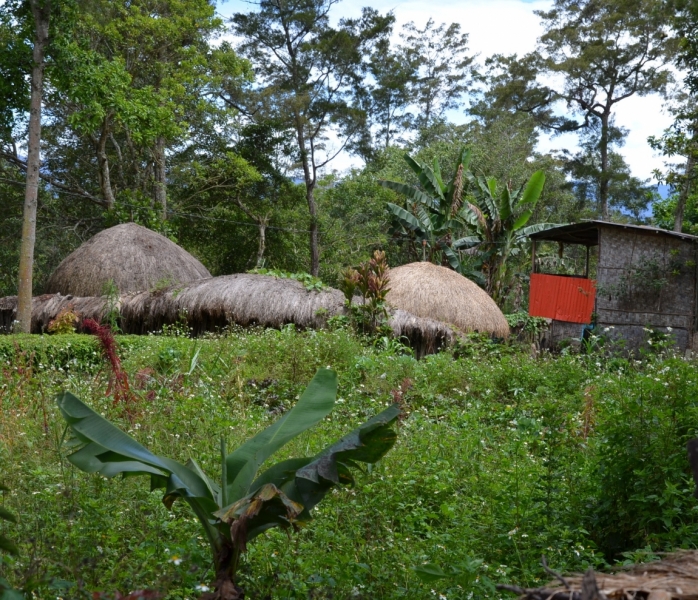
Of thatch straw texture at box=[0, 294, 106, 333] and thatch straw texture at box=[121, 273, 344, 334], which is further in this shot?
thatch straw texture at box=[0, 294, 106, 333]

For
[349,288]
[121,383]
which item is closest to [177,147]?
[349,288]

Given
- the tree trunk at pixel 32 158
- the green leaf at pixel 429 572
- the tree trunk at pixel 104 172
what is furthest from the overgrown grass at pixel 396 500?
the tree trunk at pixel 104 172

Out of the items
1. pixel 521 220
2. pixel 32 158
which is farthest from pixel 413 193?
pixel 32 158

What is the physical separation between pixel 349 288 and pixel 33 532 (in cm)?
981

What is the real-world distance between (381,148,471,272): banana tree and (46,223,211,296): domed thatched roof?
7090mm

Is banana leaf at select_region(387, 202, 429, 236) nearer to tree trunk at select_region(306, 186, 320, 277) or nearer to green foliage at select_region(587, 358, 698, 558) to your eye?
tree trunk at select_region(306, 186, 320, 277)

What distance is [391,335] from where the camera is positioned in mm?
13516

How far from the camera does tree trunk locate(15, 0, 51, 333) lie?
15.8m

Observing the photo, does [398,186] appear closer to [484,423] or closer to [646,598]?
[484,423]

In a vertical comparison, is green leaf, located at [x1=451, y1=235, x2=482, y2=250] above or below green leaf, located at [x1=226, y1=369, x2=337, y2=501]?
above

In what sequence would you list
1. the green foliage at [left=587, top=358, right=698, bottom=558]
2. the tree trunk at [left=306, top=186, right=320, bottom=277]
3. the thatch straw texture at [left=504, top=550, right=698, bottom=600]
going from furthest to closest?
1. the tree trunk at [left=306, top=186, right=320, bottom=277]
2. the green foliage at [left=587, top=358, right=698, bottom=558]
3. the thatch straw texture at [left=504, top=550, right=698, bottom=600]

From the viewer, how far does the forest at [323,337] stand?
3.25m

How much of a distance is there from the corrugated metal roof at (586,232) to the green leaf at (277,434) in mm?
14273

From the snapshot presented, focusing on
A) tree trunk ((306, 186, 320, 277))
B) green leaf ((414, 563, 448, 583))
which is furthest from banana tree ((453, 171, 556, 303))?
green leaf ((414, 563, 448, 583))
